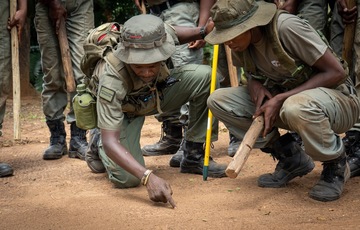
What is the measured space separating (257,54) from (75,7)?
2.23 m

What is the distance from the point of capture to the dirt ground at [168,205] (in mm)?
3850

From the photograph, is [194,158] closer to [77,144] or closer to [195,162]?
[195,162]

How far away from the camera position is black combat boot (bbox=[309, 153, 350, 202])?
4.22 m

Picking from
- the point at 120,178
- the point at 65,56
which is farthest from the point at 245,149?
the point at 65,56

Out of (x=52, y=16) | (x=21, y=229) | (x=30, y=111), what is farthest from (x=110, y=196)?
(x=30, y=111)

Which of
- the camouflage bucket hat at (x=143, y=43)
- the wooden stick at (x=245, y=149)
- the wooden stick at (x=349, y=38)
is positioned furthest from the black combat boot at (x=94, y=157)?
the wooden stick at (x=349, y=38)

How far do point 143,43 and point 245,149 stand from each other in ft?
3.33

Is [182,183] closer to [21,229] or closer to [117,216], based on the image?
[117,216]

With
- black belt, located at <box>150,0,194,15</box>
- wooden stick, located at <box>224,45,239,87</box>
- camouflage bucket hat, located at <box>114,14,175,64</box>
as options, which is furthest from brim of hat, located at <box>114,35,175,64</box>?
wooden stick, located at <box>224,45,239,87</box>

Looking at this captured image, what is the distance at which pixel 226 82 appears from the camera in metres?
6.29

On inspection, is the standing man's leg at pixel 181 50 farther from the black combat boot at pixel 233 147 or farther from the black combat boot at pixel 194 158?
the black combat boot at pixel 233 147

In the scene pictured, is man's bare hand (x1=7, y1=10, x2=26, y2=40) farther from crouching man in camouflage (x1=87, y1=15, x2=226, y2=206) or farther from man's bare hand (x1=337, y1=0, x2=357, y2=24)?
man's bare hand (x1=337, y1=0, x2=357, y2=24)

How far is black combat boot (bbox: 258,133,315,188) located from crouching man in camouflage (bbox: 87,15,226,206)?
52 centimetres

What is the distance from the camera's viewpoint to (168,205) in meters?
4.24
